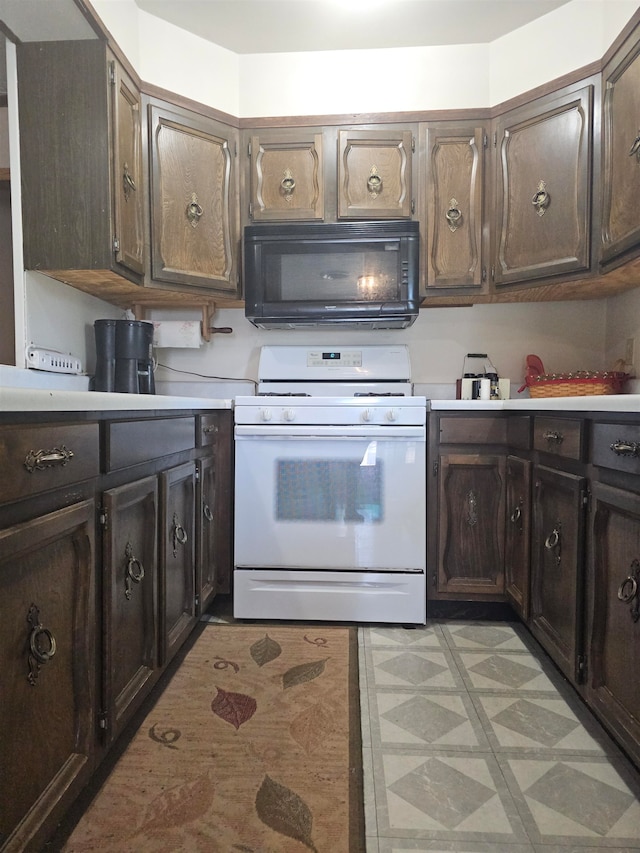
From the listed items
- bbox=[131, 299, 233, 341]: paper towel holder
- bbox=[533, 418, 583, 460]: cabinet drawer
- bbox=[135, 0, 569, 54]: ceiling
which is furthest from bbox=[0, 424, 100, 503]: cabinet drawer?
bbox=[135, 0, 569, 54]: ceiling

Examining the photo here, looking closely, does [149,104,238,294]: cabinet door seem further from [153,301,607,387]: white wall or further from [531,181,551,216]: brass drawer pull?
[531,181,551,216]: brass drawer pull

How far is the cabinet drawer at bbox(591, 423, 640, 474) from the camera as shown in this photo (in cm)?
104

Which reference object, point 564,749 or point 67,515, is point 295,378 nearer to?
point 67,515

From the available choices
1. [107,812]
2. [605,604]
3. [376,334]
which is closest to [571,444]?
[605,604]

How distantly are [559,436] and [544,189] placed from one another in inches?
42.4

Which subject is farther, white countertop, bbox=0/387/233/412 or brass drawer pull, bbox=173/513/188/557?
brass drawer pull, bbox=173/513/188/557

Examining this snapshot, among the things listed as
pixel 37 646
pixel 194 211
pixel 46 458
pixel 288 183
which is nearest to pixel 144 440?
pixel 46 458

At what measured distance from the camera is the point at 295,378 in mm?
2295

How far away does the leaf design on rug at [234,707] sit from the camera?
51.5 inches

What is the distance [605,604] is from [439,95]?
2.01 meters

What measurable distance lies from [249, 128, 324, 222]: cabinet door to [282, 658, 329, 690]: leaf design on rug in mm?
1718

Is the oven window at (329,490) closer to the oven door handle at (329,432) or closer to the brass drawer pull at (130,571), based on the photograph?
the oven door handle at (329,432)

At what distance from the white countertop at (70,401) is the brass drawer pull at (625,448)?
1.08 m

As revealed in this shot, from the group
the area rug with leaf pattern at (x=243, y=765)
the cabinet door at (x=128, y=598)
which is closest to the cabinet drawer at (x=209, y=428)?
the cabinet door at (x=128, y=598)
